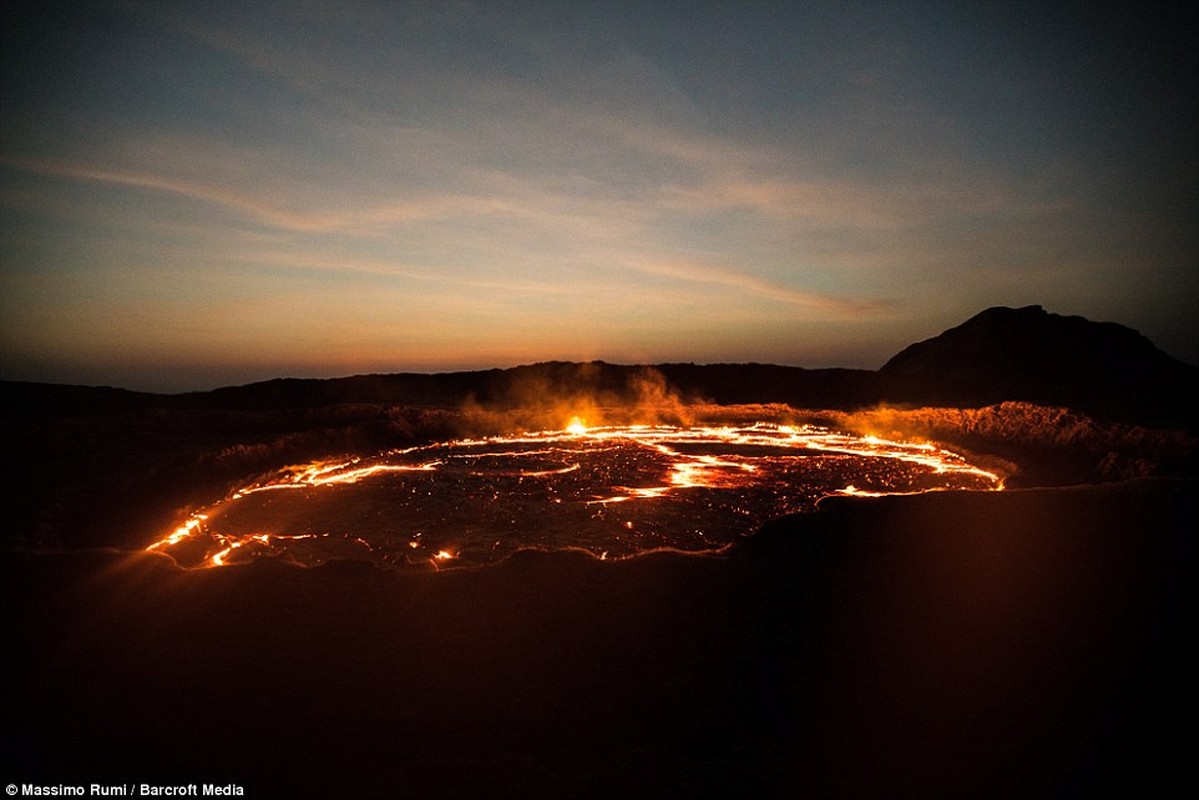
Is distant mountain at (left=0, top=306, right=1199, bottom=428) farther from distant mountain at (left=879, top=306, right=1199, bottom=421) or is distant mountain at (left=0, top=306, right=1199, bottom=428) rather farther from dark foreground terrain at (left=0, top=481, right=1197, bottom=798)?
→ dark foreground terrain at (left=0, top=481, right=1197, bottom=798)

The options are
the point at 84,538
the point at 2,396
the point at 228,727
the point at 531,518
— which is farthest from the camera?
the point at 2,396

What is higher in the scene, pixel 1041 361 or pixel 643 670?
pixel 1041 361

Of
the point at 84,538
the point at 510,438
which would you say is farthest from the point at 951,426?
the point at 84,538

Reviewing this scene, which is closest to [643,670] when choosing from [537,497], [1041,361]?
[537,497]

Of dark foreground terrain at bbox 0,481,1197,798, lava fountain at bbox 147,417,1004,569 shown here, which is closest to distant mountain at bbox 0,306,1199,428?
lava fountain at bbox 147,417,1004,569

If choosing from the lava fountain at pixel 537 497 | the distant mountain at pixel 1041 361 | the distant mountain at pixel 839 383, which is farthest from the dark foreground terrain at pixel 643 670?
the distant mountain at pixel 1041 361

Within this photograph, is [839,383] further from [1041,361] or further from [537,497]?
[537,497]

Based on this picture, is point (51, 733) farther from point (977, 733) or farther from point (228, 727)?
point (977, 733)
